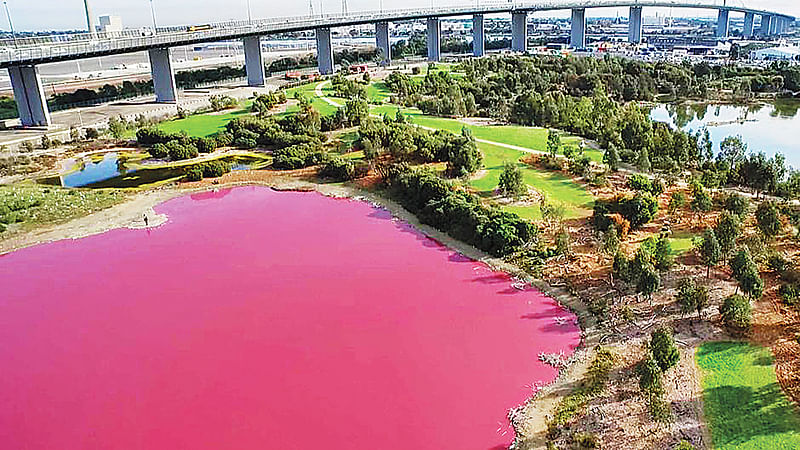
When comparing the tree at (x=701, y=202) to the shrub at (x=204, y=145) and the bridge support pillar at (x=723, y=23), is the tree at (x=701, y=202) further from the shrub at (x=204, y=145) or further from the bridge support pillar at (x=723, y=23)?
the bridge support pillar at (x=723, y=23)

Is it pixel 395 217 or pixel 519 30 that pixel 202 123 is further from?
pixel 519 30

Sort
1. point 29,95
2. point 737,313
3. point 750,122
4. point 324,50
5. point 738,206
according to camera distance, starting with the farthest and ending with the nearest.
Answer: point 324,50, point 750,122, point 29,95, point 738,206, point 737,313

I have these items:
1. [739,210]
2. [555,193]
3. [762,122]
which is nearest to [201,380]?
[555,193]

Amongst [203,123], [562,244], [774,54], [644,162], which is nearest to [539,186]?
[644,162]

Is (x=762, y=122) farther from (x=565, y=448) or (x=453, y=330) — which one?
(x=565, y=448)

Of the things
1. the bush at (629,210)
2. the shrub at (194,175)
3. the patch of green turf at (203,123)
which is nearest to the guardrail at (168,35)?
the patch of green turf at (203,123)

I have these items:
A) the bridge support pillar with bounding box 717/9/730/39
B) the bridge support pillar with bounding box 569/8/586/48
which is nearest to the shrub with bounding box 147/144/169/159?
the bridge support pillar with bounding box 569/8/586/48
